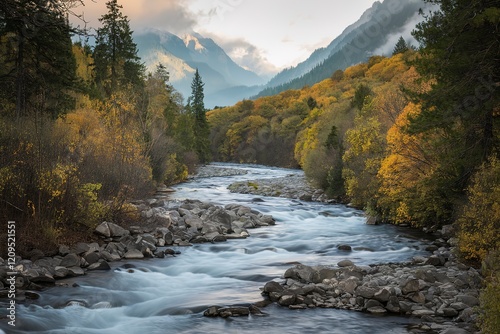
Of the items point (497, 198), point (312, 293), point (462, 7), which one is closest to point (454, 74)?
point (462, 7)

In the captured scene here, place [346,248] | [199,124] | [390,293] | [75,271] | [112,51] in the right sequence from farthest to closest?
[199,124]
[112,51]
[346,248]
[75,271]
[390,293]

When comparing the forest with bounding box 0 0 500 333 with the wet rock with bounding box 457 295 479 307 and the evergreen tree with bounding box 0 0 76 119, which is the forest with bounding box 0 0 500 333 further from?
the wet rock with bounding box 457 295 479 307

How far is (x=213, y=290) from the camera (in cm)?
1299

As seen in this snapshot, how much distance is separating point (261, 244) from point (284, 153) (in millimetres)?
77161

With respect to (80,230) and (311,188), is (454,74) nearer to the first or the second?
(80,230)

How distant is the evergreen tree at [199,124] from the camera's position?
3366 inches

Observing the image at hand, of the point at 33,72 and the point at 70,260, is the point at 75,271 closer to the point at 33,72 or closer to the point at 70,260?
the point at 70,260

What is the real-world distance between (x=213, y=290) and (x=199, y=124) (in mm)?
77260

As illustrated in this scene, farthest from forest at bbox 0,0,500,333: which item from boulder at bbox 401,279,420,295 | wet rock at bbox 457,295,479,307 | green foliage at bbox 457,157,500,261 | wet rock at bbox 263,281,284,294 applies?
wet rock at bbox 263,281,284,294

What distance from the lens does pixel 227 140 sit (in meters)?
115

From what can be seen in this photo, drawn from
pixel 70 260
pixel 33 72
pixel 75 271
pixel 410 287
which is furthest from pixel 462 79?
pixel 33 72

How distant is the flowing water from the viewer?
32.6 feet

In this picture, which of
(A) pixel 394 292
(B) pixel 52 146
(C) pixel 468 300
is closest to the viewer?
(C) pixel 468 300

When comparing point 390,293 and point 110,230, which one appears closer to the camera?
point 390,293
